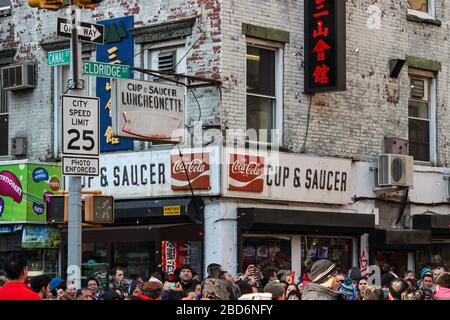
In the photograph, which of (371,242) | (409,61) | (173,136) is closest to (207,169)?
(173,136)

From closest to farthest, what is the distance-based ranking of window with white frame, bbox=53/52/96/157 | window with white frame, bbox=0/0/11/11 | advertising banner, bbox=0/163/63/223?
1. advertising banner, bbox=0/163/63/223
2. window with white frame, bbox=53/52/96/157
3. window with white frame, bbox=0/0/11/11

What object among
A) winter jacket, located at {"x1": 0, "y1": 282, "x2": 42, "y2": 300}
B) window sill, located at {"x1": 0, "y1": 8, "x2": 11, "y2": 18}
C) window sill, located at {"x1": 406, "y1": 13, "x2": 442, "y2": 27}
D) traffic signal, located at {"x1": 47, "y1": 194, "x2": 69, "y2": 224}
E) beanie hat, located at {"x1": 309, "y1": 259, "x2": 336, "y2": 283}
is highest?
window sill, located at {"x1": 0, "y1": 8, "x2": 11, "y2": 18}

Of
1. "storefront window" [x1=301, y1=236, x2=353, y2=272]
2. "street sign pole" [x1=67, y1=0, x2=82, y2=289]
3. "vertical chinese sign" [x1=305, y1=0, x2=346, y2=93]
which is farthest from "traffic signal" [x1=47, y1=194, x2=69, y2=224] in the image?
"storefront window" [x1=301, y1=236, x2=353, y2=272]

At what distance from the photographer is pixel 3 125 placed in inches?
943

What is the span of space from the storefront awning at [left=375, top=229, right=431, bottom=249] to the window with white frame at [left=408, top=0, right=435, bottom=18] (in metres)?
4.65

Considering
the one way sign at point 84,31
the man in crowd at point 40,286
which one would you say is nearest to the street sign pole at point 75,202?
the one way sign at point 84,31

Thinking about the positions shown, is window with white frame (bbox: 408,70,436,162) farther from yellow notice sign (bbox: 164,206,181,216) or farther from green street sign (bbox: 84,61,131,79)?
green street sign (bbox: 84,61,131,79)

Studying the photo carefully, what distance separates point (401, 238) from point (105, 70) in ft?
29.8

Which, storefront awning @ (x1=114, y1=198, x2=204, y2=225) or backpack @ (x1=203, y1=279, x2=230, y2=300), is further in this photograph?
storefront awning @ (x1=114, y1=198, x2=204, y2=225)

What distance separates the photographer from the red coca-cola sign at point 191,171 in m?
20.3

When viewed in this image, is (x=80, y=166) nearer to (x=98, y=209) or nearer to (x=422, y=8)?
(x=98, y=209)

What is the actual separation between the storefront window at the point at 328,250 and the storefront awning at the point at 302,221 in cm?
36

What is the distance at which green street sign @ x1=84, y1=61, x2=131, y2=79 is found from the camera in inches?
620

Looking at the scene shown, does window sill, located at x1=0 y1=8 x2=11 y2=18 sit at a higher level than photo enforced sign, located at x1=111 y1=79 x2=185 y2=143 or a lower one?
higher
